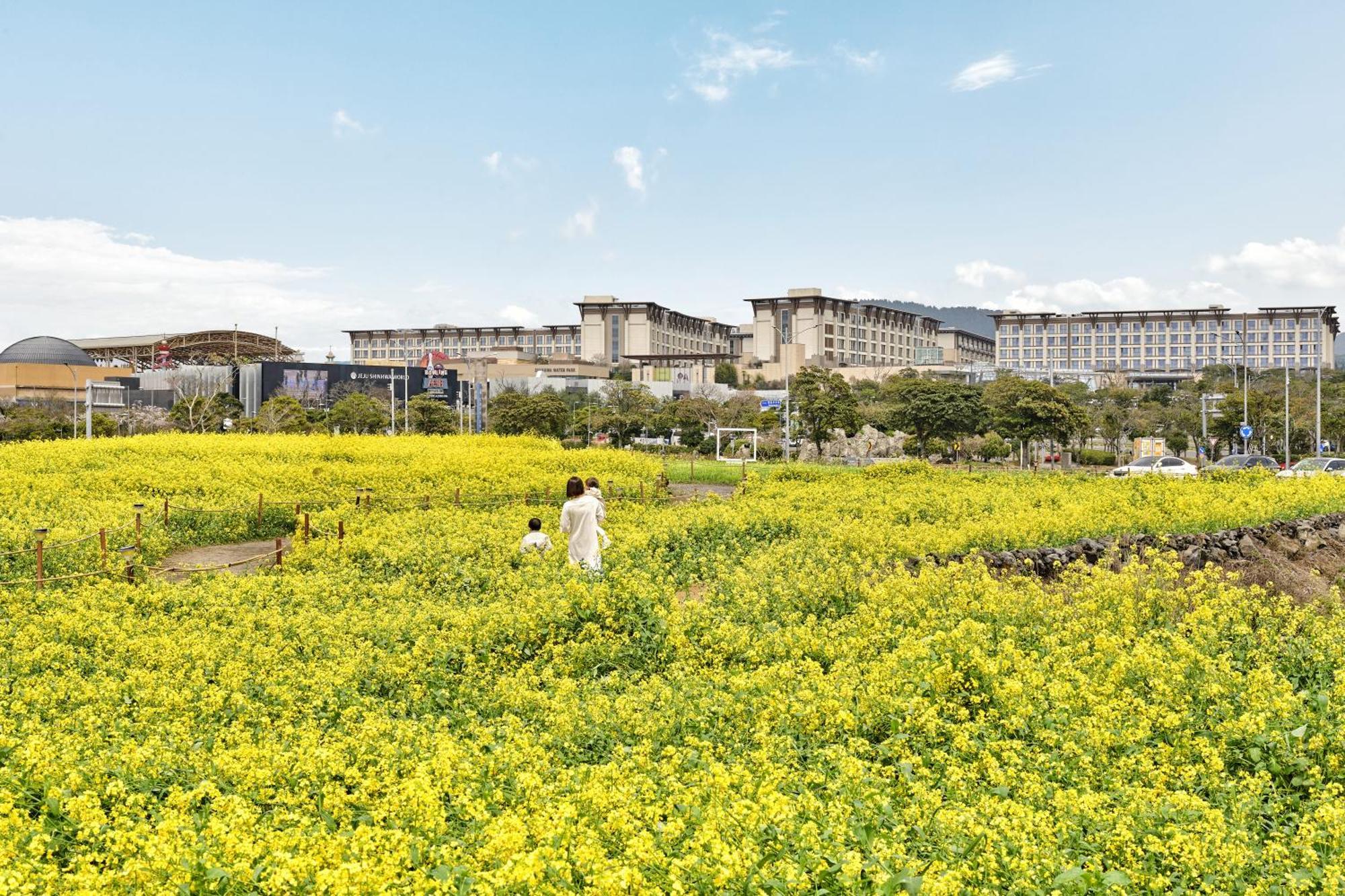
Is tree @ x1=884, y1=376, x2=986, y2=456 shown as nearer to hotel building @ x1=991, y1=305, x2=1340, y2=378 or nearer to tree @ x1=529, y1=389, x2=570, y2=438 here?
tree @ x1=529, y1=389, x2=570, y2=438

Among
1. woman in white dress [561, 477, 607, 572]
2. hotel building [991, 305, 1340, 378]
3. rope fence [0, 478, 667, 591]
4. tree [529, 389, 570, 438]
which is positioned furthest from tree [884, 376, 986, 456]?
hotel building [991, 305, 1340, 378]

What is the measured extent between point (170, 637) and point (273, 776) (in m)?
4.45

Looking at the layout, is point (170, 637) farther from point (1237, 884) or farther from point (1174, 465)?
point (1174, 465)

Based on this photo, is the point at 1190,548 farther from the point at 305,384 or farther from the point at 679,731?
the point at 305,384

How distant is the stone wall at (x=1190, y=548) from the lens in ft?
44.5

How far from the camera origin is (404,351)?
528ft

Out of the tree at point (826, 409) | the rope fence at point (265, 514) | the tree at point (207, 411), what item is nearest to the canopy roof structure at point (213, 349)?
the tree at point (207, 411)

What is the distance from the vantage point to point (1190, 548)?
15.0 meters

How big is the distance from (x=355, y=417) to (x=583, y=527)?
177 ft

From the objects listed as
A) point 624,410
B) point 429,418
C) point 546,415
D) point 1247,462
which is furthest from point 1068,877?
point 624,410

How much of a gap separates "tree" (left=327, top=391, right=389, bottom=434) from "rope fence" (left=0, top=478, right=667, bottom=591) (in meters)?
40.6

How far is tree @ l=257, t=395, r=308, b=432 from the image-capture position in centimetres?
5272

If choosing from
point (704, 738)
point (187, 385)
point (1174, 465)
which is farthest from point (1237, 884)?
point (187, 385)

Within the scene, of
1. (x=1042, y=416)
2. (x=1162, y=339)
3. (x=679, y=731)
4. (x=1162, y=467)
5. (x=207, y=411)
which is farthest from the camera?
(x=1162, y=339)
